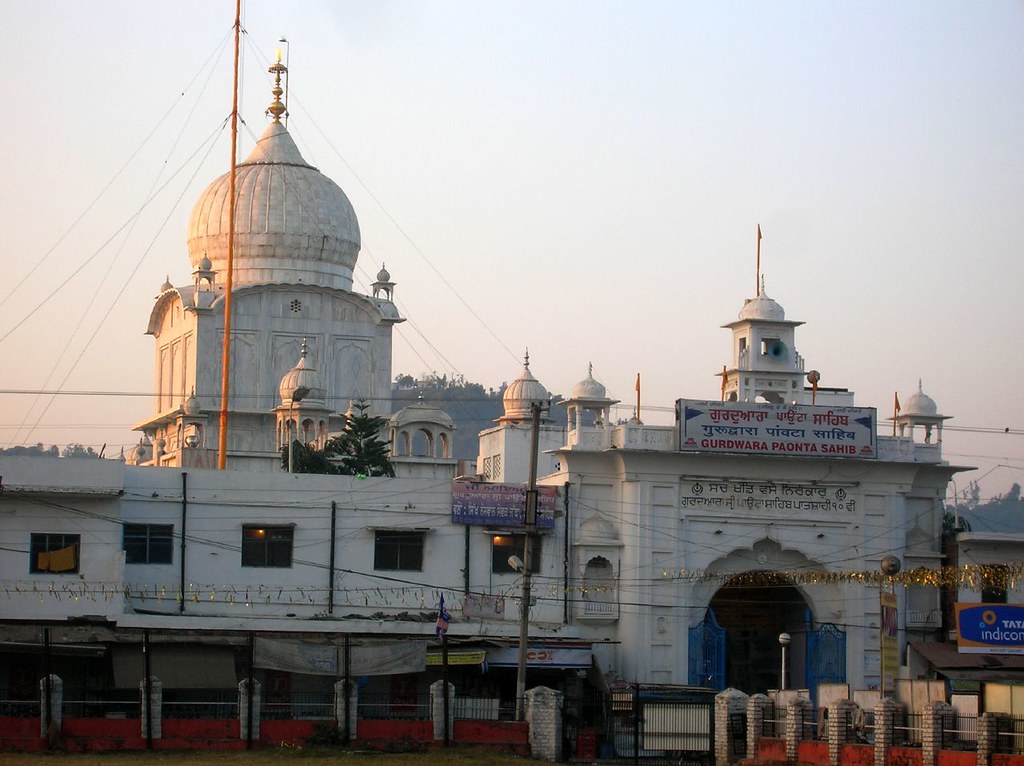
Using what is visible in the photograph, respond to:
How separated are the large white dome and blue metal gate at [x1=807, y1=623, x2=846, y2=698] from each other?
81.7 ft

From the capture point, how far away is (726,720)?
35969 mm

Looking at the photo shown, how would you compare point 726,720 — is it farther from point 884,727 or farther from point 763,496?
point 763,496

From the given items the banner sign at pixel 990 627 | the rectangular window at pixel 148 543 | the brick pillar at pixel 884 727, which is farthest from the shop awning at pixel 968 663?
the rectangular window at pixel 148 543

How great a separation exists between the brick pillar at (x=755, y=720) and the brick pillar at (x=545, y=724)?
3.61 metres

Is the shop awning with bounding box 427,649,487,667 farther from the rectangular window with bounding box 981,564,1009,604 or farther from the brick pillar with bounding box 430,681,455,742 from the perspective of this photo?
the rectangular window with bounding box 981,564,1009,604

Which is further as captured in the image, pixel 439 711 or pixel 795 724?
pixel 439 711

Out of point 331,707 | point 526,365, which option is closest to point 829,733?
point 331,707

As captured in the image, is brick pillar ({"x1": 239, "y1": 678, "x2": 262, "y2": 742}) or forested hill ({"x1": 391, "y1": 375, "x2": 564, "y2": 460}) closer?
brick pillar ({"x1": 239, "y1": 678, "x2": 262, "y2": 742})

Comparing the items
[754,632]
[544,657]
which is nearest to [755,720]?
[544,657]

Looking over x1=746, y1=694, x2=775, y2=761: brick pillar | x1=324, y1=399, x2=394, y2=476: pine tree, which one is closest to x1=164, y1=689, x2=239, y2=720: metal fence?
x1=746, y1=694, x2=775, y2=761: brick pillar

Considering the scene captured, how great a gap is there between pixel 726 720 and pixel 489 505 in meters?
10.4

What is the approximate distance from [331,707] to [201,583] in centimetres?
643

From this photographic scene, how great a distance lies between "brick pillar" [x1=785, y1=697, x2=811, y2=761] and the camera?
3406 cm

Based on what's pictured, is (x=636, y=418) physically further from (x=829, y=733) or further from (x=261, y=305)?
(x=261, y=305)
